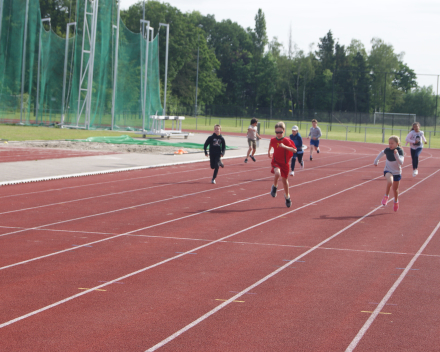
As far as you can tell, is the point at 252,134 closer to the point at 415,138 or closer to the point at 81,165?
the point at 415,138

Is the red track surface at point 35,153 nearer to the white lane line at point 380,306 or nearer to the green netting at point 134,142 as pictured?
the green netting at point 134,142

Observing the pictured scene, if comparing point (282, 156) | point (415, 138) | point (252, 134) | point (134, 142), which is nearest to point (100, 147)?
point (134, 142)

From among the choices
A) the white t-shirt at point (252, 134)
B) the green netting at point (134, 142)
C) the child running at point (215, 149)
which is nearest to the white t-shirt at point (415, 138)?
the white t-shirt at point (252, 134)

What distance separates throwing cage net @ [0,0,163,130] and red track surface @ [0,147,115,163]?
12.8 m

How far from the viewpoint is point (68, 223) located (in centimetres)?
1020

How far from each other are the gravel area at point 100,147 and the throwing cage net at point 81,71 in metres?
9.12

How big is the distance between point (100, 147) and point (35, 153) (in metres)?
4.50

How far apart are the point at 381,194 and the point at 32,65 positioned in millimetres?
36003

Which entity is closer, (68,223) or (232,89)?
(68,223)

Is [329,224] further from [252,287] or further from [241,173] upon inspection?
[241,173]

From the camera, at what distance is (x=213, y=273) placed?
7.12 meters

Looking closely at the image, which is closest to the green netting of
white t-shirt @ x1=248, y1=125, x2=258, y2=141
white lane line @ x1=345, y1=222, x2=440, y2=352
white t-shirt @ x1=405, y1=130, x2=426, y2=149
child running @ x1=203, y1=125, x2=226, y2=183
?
white t-shirt @ x1=248, y1=125, x2=258, y2=141

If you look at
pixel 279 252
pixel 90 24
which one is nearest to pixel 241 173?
pixel 279 252

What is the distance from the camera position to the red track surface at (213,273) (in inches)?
200
